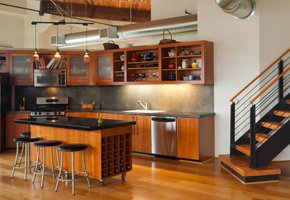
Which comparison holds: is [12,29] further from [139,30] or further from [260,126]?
[260,126]

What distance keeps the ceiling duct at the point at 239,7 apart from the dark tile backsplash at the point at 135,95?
1576mm

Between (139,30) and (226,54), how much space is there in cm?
214

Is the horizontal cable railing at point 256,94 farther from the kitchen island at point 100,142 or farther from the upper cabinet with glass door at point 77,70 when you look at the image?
the upper cabinet with glass door at point 77,70

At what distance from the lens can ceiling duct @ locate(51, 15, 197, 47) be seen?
6.95 m

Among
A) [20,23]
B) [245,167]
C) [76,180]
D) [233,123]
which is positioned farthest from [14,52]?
[245,167]

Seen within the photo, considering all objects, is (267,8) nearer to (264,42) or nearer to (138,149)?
(264,42)

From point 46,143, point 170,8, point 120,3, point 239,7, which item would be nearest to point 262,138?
point 239,7

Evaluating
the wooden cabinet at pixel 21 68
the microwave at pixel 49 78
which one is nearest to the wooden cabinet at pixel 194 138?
the microwave at pixel 49 78

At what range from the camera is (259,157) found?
5094mm

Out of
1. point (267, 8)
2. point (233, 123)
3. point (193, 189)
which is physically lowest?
point (193, 189)

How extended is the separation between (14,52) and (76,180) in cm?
446

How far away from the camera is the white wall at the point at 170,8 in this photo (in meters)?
7.39

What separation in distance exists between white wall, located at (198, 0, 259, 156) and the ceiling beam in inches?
123

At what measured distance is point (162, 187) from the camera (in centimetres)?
470
